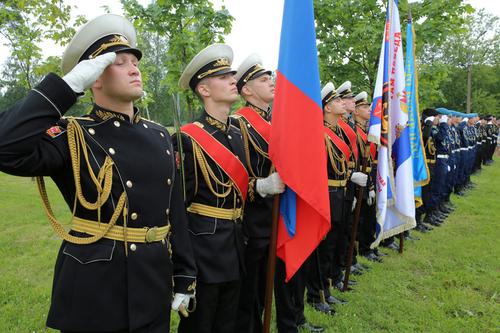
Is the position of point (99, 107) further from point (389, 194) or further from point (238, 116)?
point (389, 194)

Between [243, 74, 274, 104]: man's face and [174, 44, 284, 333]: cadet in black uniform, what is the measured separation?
477mm

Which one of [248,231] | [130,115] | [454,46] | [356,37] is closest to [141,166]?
[130,115]

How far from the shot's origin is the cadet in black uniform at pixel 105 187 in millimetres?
1697

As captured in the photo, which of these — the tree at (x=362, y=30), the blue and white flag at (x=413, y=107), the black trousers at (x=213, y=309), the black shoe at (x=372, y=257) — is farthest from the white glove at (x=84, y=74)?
the tree at (x=362, y=30)

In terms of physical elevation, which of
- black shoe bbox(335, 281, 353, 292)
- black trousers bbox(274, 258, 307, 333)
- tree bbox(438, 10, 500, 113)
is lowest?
black shoe bbox(335, 281, 353, 292)

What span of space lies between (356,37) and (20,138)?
284 inches

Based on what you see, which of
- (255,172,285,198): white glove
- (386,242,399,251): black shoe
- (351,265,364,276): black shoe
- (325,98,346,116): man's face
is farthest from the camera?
(386,242,399,251): black shoe

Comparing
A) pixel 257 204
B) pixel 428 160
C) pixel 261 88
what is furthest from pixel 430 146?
pixel 257 204

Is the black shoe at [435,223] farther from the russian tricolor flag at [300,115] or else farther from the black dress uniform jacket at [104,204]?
the black dress uniform jacket at [104,204]

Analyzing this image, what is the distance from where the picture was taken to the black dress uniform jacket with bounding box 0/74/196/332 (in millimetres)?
1607

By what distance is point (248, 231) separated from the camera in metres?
3.16

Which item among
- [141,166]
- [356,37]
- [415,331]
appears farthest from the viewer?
[356,37]

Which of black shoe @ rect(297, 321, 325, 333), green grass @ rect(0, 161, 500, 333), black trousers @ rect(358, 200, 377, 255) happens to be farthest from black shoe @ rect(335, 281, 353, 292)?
black trousers @ rect(358, 200, 377, 255)

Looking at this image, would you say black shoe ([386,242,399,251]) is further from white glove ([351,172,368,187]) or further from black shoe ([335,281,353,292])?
white glove ([351,172,368,187])
